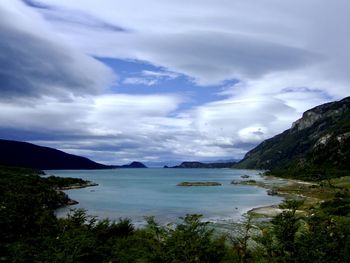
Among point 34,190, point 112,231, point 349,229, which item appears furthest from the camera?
point 34,190

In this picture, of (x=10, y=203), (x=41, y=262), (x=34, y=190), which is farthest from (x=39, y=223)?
(x=34, y=190)

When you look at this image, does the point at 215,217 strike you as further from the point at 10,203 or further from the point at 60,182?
the point at 60,182

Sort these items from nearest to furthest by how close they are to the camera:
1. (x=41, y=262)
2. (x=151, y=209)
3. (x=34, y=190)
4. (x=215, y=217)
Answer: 1. (x=41, y=262)
2. (x=215, y=217)
3. (x=151, y=209)
4. (x=34, y=190)

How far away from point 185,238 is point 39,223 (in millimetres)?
13427

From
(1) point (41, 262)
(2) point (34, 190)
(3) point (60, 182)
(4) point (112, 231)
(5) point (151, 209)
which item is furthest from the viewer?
(3) point (60, 182)

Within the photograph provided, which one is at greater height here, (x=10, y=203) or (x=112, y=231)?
(x=10, y=203)

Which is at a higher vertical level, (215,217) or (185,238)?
(185,238)

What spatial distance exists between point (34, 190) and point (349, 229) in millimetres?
85217

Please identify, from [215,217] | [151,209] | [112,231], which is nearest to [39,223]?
[112,231]

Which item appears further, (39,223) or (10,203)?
(10,203)

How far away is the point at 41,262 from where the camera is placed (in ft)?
53.1

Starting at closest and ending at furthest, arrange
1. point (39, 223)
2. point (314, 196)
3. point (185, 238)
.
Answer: point (185, 238), point (39, 223), point (314, 196)

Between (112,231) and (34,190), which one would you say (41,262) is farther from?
(34,190)

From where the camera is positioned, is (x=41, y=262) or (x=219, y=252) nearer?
(x=41, y=262)
